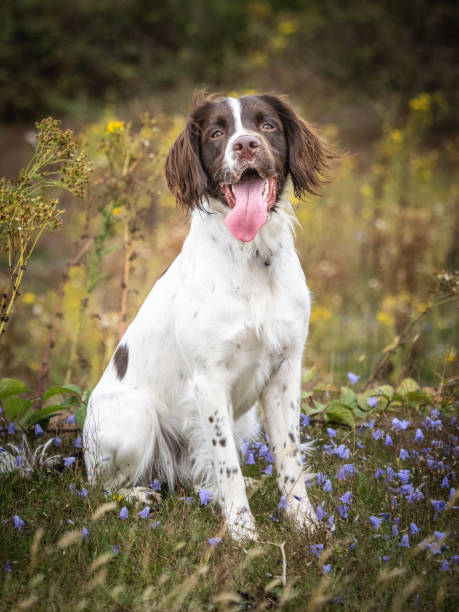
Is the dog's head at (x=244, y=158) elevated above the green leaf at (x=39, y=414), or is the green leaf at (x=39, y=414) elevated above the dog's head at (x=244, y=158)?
the dog's head at (x=244, y=158)

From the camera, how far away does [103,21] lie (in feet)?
43.7

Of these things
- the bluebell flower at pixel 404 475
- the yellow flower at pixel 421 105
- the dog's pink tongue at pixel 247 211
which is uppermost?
the yellow flower at pixel 421 105

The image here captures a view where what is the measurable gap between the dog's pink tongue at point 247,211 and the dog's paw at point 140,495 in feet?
3.84

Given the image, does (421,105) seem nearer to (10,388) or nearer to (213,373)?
(213,373)

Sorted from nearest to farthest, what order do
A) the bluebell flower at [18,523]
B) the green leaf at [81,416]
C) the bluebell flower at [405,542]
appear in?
the bluebell flower at [405,542] < the bluebell flower at [18,523] < the green leaf at [81,416]

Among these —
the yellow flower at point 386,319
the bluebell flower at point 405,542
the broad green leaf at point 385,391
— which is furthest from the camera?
the yellow flower at point 386,319

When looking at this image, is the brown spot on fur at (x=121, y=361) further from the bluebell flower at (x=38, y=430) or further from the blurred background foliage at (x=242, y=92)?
the blurred background foliage at (x=242, y=92)

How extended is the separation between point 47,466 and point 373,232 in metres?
3.71

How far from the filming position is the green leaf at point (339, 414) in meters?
3.28

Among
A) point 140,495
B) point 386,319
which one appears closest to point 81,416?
point 140,495

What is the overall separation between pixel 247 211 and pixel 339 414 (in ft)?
4.48

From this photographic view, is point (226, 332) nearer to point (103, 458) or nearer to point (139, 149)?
point (103, 458)

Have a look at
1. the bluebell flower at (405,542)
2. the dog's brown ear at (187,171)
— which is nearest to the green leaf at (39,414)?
the dog's brown ear at (187,171)

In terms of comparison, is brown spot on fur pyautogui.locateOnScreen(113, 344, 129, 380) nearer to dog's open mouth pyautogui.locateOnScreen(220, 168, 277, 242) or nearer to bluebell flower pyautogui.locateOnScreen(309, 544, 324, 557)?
dog's open mouth pyautogui.locateOnScreen(220, 168, 277, 242)
